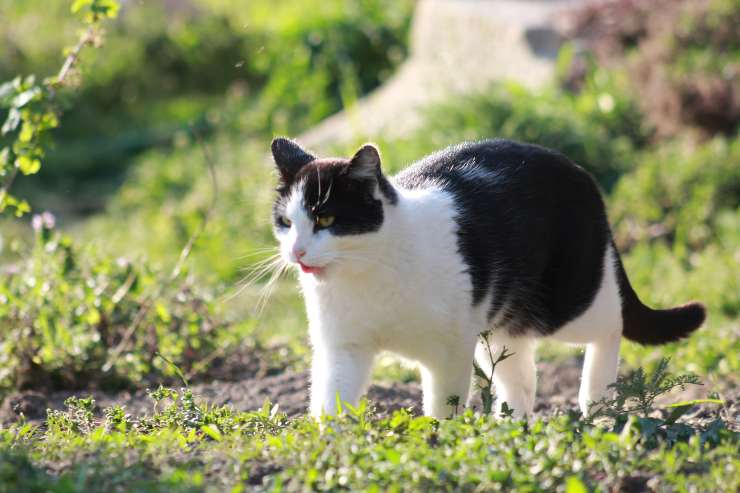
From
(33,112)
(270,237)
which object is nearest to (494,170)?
(33,112)

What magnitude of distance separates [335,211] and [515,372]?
4.04 ft

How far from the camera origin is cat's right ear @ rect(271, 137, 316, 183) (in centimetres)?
365

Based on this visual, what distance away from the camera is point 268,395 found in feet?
15.4

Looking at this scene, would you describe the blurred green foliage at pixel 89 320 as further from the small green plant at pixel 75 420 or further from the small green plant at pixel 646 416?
the small green plant at pixel 646 416

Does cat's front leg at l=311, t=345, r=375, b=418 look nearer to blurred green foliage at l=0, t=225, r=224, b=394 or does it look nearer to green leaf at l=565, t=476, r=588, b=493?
green leaf at l=565, t=476, r=588, b=493

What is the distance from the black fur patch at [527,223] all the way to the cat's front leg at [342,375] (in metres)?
0.48

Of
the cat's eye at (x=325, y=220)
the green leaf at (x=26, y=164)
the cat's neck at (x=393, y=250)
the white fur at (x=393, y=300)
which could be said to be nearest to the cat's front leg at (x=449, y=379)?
the white fur at (x=393, y=300)

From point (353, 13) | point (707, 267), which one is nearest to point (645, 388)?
point (707, 267)

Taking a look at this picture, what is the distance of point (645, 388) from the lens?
3422 millimetres

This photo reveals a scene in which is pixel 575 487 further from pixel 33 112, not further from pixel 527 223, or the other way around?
pixel 33 112

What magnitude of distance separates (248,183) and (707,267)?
13.0ft

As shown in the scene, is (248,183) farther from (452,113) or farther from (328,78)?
(328,78)

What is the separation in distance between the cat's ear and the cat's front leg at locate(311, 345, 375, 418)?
600mm

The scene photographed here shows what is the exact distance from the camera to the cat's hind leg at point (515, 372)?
4.23 m
